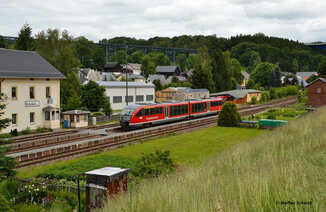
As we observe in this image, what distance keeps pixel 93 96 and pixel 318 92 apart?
37.3 metres

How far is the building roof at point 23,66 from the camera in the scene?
31.6 meters

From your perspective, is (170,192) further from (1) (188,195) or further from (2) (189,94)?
(2) (189,94)

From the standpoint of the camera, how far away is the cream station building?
31109 mm

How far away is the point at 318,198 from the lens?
4.93 meters

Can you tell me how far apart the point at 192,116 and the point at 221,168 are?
3239 centimetres

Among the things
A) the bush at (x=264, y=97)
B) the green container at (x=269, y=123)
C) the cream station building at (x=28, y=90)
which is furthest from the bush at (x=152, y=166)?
the bush at (x=264, y=97)

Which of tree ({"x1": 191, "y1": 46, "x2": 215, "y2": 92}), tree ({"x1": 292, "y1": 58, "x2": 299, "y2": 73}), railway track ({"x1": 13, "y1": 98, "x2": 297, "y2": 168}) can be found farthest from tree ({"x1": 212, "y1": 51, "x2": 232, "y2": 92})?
tree ({"x1": 292, "y1": 58, "x2": 299, "y2": 73})

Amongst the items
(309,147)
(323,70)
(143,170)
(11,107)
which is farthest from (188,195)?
(323,70)

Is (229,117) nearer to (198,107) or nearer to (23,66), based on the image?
(198,107)

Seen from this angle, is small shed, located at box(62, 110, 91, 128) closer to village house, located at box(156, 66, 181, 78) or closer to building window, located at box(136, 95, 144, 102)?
building window, located at box(136, 95, 144, 102)

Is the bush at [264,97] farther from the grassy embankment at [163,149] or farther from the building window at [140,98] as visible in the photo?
the grassy embankment at [163,149]

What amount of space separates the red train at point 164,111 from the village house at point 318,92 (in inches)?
761

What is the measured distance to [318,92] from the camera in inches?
2157

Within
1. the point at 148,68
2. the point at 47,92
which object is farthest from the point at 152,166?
Answer: the point at 148,68
